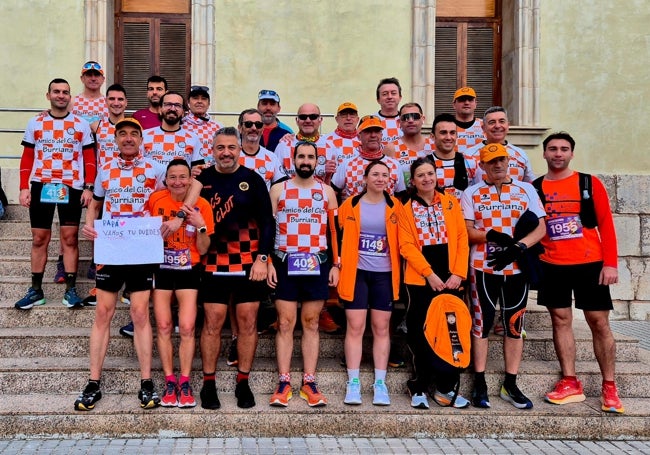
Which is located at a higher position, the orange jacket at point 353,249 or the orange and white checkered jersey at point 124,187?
the orange and white checkered jersey at point 124,187

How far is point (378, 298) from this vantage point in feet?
16.8

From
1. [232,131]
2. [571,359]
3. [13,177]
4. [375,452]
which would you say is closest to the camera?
[375,452]

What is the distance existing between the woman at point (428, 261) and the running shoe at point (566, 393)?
2.68 ft

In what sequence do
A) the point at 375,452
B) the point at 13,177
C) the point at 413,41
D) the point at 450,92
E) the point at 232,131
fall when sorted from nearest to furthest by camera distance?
the point at 375,452, the point at 232,131, the point at 13,177, the point at 413,41, the point at 450,92

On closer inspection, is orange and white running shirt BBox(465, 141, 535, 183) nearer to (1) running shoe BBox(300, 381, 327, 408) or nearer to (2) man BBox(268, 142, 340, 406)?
(2) man BBox(268, 142, 340, 406)


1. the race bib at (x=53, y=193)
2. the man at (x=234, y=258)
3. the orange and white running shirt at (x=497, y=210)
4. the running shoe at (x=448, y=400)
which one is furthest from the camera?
the race bib at (x=53, y=193)

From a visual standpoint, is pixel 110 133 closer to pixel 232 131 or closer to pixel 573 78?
pixel 232 131

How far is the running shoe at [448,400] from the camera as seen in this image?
502cm

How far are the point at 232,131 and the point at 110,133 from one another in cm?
216

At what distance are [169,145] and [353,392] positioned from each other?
3.00 m

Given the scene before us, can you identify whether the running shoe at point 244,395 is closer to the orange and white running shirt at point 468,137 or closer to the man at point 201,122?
the man at point 201,122

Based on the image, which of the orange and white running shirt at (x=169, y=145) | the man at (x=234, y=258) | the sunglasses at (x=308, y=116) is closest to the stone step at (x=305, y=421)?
the man at (x=234, y=258)

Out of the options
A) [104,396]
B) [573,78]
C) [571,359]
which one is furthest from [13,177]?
[573,78]

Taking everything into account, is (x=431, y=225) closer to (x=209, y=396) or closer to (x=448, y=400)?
(x=448, y=400)
